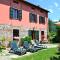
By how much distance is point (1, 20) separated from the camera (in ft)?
63.6

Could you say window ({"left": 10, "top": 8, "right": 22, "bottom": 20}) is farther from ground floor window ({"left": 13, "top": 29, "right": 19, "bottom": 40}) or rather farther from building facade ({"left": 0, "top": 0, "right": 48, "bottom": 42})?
ground floor window ({"left": 13, "top": 29, "right": 19, "bottom": 40})

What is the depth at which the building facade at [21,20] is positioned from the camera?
19922mm

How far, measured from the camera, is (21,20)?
2325 cm

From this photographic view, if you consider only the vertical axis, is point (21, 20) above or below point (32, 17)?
below

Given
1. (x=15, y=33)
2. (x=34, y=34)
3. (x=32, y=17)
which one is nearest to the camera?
→ (x=15, y=33)

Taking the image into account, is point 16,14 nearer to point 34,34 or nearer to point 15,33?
point 15,33

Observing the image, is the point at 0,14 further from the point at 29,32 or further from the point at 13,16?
the point at 29,32

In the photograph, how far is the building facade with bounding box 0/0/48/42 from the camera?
1992cm

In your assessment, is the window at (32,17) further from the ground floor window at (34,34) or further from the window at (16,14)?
the window at (16,14)

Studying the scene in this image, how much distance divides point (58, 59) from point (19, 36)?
19995 mm

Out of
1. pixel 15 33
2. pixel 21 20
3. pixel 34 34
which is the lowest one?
pixel 34 34

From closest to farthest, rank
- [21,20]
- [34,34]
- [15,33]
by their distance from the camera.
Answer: [15,33]
[21,20]
[34,34]

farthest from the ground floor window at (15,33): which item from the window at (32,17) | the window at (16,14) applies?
the window at (32,17)

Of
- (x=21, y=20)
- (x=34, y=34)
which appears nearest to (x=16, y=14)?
(x=21, y=20)
